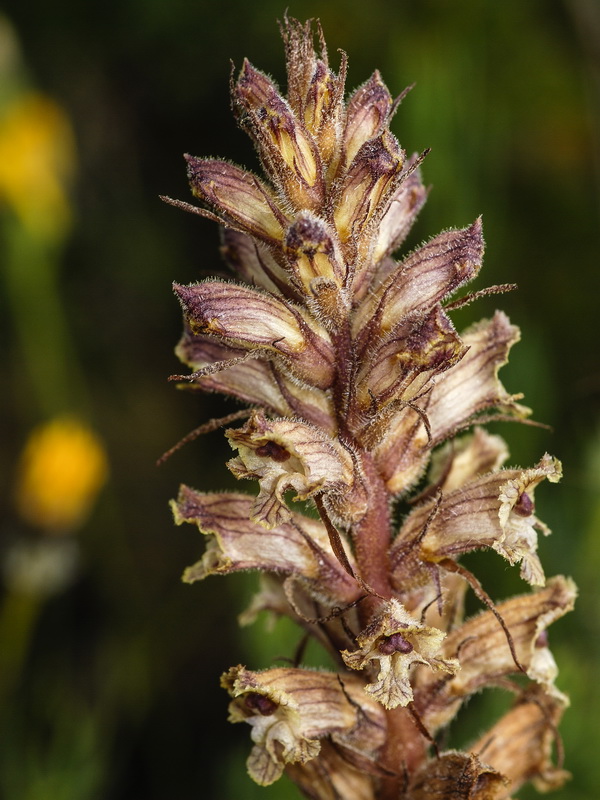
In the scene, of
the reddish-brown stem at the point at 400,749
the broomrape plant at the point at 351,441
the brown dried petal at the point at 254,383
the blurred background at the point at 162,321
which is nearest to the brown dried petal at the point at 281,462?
the broomrape plant at the point at 351,441

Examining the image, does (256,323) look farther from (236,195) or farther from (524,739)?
(524,739)

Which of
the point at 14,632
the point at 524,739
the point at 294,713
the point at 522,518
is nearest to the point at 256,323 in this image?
the point at 522,518

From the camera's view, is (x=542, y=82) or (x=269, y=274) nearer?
(x=269, y=274)

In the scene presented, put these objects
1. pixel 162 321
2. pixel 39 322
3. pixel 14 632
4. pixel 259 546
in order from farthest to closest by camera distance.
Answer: pixel 162 321, pixel 39 322, pixel 14 632, pixel 259 546

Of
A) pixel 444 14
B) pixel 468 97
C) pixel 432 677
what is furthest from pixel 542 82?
pixel 432 677

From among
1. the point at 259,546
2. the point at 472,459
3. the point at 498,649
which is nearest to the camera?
the point at 259,546

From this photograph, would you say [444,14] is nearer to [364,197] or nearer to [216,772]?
[364,197]
